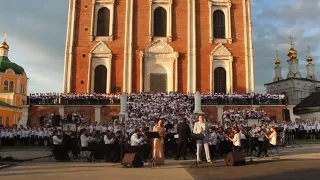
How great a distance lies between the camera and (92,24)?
35.7 metres

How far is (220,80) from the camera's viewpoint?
3591 centimetres

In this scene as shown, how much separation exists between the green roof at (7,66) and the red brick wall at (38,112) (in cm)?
4167

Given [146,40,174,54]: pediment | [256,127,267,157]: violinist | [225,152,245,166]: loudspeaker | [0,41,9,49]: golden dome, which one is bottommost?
[225,152,245,166]: loudspeaker

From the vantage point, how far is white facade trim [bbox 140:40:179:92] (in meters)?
35.1

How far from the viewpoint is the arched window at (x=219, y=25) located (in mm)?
36562

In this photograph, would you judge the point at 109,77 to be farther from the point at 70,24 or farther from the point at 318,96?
the point at 318,96

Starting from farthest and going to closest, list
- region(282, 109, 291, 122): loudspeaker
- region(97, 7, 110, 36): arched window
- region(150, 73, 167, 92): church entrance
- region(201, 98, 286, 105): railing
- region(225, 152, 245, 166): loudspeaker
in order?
region(97, 7, 110, 36): arched window → region(150, 73, 167, 92): church entrance → region(282, 109, 291, 122): loudspeaker → region(201, 98, 286, 105): railing → region(225, 152, 245, 166): loudspeaker

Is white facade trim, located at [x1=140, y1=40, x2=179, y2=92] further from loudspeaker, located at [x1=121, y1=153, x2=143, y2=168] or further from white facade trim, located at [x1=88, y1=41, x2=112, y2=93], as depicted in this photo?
loudspeaker, located at [x1=121, y1=153, x2=143, y2=168]

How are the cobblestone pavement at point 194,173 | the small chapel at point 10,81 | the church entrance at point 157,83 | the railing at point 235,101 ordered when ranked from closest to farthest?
1. the cobblestone pavement at point 194,173
2. the railing at point 235,101
3. the church entrance at point 157,83
4. the small chapel at point 10,81

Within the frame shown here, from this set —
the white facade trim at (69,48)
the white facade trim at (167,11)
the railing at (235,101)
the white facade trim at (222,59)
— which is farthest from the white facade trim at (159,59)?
the white facade trim at (69,48)

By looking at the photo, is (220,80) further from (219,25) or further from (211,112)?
(211,112)

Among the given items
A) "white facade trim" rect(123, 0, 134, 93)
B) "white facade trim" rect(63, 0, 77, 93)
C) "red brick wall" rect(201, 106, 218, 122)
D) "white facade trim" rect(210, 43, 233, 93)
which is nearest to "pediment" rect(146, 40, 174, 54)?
"white facade trim" rect(123, 0, 134, 93)

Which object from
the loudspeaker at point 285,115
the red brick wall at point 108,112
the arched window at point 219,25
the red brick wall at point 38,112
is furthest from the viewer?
the arched window at point 219,25

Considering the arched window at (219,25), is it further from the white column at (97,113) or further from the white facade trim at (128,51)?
the white column at (97,113)
